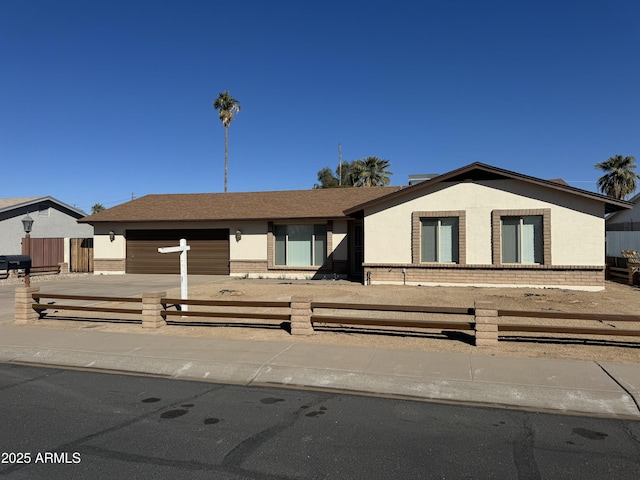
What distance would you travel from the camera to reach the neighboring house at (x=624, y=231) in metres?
30.9

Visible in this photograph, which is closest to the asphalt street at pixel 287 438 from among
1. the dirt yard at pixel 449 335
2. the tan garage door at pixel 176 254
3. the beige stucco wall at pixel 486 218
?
the dirt yard at pixel 449 335

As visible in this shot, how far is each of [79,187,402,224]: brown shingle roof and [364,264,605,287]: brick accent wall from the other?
4.71 meters

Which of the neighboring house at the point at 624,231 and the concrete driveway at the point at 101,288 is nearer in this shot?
the concrete driveway at the point at 101,288

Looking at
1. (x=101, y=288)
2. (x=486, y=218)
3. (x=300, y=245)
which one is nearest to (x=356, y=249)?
(x=300, y=245)

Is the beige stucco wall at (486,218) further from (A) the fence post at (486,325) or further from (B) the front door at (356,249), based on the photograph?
(A) the fence post at (486,325)

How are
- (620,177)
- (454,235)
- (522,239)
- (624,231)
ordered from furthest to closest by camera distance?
(620,177)
(624,231)
(454,235)
(522,239)

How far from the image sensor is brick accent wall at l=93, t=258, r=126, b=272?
25.6 m

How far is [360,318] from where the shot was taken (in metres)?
9.95

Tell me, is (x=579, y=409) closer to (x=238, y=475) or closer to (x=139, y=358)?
(x=238, y=475)

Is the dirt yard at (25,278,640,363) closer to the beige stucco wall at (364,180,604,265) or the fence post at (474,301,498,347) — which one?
the fence post at (474,301,498,347)

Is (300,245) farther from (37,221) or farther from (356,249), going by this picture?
(37,221)

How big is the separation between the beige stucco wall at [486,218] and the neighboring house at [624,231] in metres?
16.7

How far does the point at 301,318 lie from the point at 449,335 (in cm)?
290

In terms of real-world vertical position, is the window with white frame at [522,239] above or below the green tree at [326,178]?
below
